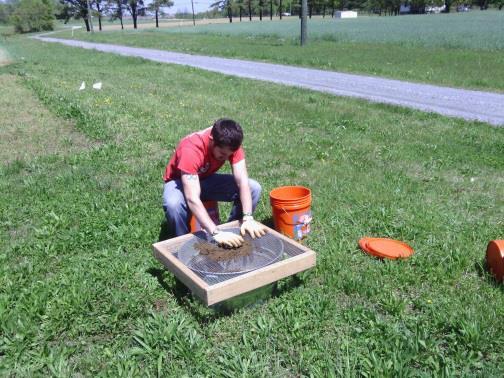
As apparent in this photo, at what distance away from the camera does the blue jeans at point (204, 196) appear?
3691 mm

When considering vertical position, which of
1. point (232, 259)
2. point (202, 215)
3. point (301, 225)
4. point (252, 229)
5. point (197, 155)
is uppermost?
point (197, 155)

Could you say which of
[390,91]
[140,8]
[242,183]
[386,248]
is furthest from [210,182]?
[140,8]

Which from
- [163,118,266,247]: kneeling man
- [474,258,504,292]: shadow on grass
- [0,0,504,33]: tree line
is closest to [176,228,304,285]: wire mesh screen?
[163,118,266,247]: kneeling man

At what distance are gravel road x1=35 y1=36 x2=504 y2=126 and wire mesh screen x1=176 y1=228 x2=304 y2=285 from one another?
6.40 metres

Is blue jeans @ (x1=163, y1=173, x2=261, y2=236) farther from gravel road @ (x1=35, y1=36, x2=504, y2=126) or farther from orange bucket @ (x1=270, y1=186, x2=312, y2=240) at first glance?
gravel road @ (x1=35, y1=36, x2=504, y2=126)

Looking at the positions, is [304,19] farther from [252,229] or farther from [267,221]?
[252,229]

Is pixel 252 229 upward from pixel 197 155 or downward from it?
downward

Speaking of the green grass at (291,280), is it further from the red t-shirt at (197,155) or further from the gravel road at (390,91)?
the gravel road at (390,91)

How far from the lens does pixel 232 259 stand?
316 centimetres

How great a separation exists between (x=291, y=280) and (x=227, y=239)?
2.12 ft

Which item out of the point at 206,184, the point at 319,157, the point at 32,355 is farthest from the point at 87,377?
the point at 319,157

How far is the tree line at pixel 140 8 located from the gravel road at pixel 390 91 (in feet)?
161

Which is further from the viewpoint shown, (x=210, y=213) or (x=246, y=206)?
(x=210, y=213)

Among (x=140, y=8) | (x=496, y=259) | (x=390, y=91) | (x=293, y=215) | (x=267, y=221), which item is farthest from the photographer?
(x=140, y=8)
